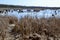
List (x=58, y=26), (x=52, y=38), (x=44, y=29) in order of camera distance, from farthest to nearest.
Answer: (x=58, y=26), (x=44, y=29), (x=52, y=38)

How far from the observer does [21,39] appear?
6.23 meters

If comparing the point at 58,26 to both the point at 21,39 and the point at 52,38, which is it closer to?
the point at 52,38

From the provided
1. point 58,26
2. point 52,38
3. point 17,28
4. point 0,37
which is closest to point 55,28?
point 58,26

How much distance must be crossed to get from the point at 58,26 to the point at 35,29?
105cm

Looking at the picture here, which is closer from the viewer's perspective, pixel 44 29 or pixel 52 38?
pixel 52 38

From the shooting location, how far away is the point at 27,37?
6.25 meters

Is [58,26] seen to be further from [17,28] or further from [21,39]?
[21,39]

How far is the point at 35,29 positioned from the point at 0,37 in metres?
1.44

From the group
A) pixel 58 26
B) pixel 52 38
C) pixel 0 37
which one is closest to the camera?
pixel 0 37

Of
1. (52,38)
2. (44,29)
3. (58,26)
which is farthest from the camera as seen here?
(58,26)

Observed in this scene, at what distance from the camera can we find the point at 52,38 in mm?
6734

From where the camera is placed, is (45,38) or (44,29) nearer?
(45,38)

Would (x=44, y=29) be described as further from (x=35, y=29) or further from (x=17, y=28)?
(x=17, y=28)

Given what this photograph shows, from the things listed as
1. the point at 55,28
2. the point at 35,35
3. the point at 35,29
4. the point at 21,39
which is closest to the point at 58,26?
the point at 55,28
